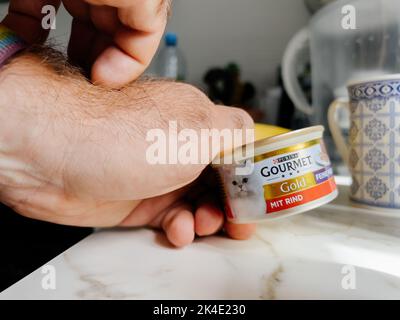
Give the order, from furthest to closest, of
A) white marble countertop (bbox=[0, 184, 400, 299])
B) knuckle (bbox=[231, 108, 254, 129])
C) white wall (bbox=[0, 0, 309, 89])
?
white wall (bbox=[0, 0, 309, 89])
knuckle (bbox=[231, 108, 254, 129])
white marble countertop (bbox=[0, 184, 400, 299])

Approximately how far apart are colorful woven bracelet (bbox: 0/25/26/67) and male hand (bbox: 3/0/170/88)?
2.6 inches

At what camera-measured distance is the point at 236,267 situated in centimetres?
31

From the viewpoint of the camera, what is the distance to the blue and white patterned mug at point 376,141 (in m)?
0.45

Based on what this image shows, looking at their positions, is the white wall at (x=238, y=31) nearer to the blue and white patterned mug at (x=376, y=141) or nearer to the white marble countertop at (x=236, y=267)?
the blue and white patterned mug at (x=376, y=141)

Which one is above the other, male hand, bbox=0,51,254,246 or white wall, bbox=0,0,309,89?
white wall, bbox=0,0,309,89

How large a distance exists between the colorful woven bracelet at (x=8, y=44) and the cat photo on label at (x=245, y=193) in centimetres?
23

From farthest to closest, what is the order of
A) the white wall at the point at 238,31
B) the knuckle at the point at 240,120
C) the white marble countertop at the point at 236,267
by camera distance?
1. the white wall at the point at 238,31
2. the knuckle at the point at 240,120
3. the white marble countertop at the point at 236,267

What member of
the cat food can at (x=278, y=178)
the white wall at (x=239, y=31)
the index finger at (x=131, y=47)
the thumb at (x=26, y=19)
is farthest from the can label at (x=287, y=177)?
the white wall at (x=239, y=31)

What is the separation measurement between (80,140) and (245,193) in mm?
165

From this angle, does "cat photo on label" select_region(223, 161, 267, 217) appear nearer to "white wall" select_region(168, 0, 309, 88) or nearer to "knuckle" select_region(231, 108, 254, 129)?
"knuckle" select_region(231, 108, 254, 129)

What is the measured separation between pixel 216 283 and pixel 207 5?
1.25 m

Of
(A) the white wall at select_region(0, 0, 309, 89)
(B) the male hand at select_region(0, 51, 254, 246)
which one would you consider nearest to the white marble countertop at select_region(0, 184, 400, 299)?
(B) the male hand at select_region(0, 51, 254, 246)

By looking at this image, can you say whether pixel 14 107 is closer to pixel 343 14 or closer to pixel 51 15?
pixel 51 15

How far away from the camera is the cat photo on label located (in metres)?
0.35
